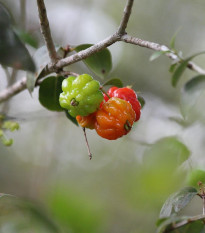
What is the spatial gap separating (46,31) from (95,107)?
333 mm

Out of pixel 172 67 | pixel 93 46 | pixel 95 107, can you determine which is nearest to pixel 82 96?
pixel 95 107

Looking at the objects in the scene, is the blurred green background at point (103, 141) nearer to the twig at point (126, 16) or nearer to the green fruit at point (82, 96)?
→ the green fruit at point (82, 96)

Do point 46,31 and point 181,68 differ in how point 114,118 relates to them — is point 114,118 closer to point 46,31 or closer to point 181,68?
point 46,31

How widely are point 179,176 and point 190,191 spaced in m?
0.82

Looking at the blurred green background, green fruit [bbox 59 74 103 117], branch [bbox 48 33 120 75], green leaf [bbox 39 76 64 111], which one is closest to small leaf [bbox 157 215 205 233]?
green fruit [bbox 59 74 103 117]

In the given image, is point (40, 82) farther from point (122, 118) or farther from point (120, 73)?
point (120, 73)

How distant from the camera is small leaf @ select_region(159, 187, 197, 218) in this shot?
1256mm

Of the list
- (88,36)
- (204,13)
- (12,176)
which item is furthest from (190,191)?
(204,13)

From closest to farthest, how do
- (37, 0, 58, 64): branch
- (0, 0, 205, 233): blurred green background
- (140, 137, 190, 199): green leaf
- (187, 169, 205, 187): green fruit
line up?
(37, 0, 58, 64): branch, (187, 169, 205, 187): green fruit, (140, 137, 190, 199): green leaf, (0, 0, 205, 233): blurred green background

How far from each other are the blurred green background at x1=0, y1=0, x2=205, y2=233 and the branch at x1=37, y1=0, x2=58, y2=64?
46.8 inches

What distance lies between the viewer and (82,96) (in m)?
1.34

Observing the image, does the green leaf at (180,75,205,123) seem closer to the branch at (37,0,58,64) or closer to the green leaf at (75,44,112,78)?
the green leaf at (75,44,112,78)

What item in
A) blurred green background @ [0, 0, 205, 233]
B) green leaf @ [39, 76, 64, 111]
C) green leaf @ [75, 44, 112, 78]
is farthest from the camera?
blurred green background @ [0, 0, 205, 233]

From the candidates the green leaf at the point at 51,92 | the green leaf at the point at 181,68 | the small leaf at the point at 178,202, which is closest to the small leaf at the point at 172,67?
the green leaf at the point at 181,68
